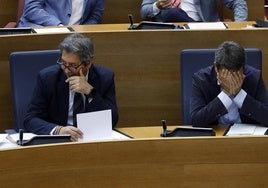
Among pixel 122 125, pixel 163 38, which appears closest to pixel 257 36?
pixel 163 38

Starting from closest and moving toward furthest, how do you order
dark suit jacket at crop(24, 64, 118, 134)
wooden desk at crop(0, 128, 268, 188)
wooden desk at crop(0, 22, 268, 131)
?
1. wooden desk at crop(0, 128, 268, 188)
2. dark suit jacket at crop(24, 64, 118, 134)
3. wooden desk at crop(0, 22, 268, 131)

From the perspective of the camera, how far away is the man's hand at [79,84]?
11.7ft

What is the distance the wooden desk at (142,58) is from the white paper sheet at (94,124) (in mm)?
1190

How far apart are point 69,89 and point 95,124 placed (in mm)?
433

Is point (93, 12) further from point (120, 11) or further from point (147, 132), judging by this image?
point (147, 132)

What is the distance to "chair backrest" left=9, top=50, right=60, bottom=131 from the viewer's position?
3885 mm

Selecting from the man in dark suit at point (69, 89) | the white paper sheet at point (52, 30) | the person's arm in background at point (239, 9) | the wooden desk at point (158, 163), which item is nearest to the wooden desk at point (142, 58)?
the white paper sheet at point (52, 30)

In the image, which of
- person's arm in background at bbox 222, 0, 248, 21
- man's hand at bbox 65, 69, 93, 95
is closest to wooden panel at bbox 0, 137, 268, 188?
man's hand at bbox 65, 69, 93, 95

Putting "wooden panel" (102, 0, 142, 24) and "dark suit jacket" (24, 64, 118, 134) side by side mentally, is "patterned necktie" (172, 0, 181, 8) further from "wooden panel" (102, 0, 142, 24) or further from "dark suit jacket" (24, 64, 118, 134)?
"dark suit jacket" (24, 64, 118, 134)

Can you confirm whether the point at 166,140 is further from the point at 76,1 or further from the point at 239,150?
the point at 76,1

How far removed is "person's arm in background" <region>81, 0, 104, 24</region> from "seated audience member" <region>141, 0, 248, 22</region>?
0.29 metres

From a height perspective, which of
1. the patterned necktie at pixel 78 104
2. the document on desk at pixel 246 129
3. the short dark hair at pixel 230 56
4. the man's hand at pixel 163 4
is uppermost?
the short dark hair at pixel 230 56

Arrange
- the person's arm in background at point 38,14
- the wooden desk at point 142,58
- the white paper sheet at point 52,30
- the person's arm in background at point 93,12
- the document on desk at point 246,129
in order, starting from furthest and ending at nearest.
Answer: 1. the person's arm in background at point 93,12
2. the person's arm in background at point 38,14
3. the white paper sheet at point 52,30
4. the wooden desk at point 142,58
5. the document on desk at point 246,129

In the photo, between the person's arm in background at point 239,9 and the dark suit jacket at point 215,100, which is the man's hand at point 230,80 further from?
the person's arm in background at point 239,9
